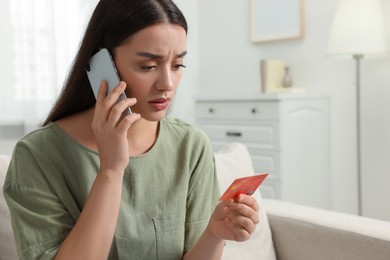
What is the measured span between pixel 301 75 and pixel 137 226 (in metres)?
2.74

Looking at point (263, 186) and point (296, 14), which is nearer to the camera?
point (263, 186)

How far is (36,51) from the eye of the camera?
11.2ft

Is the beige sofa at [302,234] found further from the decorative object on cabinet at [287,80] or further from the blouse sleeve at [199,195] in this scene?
the decorative object on cabinet at [287,80]

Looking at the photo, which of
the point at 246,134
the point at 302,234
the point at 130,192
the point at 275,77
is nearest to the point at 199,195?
the point at 130,192

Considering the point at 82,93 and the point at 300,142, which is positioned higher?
the point at 82,93

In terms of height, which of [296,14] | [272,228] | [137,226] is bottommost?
[272,228]

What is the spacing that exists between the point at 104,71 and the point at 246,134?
7.73 ft

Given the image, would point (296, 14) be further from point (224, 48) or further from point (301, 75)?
point (224, 48)

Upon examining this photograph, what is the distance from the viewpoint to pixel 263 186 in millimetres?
3348

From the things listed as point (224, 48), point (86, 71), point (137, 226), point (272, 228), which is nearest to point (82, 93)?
point (86, 71)

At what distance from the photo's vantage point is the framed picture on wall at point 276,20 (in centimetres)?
369

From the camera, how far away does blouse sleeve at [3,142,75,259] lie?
108 cm

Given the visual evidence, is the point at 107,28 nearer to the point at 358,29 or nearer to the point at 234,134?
the point at 358,29

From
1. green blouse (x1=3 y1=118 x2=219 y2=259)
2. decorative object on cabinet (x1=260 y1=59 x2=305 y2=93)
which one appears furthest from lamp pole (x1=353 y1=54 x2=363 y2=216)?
green blouse (x1=3 y1=118 x2=219 y2=259)
